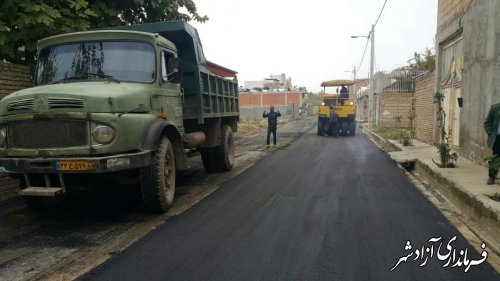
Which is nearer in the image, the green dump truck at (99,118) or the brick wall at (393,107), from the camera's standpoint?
the green dump truck at (99,118)

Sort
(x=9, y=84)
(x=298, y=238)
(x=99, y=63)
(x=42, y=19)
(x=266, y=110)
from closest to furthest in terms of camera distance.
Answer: (x=298, y=238)
(x=99, y=63)
(x=9, y=84)
(x=42, y=19)
(x=266, y=110)

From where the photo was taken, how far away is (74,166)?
16.7 ft

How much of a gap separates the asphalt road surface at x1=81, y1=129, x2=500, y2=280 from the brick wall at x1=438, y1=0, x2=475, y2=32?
650cm

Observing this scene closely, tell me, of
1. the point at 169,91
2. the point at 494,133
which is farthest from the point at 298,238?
the point at 494,133

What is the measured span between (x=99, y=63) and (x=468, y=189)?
20.4 feet

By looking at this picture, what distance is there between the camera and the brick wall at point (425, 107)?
16297mm

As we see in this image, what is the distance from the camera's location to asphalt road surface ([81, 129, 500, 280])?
13.1 feet

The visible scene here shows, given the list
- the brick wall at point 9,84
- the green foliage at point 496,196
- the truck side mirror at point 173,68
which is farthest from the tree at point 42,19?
the green foliage at point 496,196

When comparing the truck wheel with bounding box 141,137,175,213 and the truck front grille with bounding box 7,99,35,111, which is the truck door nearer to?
the truck wheel with bounding box 141,137,175,213

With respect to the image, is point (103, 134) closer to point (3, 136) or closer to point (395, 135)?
point (3, 136)

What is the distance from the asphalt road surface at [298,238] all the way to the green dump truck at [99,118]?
0.98 meters

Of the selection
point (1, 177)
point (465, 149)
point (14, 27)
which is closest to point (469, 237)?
point (465, 149)

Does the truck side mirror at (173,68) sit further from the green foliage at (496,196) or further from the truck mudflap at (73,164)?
the green foliage at (496,196)

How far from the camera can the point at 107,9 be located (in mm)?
9930
